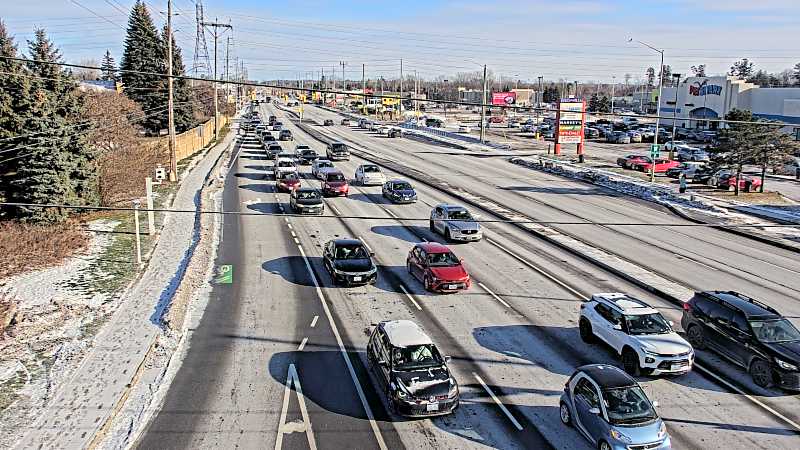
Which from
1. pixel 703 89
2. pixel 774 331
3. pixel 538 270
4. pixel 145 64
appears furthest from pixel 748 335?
pixel 703 89

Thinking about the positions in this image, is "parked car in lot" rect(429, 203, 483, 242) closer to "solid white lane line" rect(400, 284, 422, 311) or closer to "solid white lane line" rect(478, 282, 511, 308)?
"solid white lane line" rect(478, 282, 511, 308)

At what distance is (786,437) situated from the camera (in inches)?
539

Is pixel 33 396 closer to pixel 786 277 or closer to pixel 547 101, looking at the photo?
pixel 786 277

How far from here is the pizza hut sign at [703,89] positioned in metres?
97.7

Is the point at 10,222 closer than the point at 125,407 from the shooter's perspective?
No

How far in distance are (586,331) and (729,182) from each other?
33814 mm

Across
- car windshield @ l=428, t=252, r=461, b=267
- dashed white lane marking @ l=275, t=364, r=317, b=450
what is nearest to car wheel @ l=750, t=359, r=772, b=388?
car windshield @ l=428, t=252, r=461, b=267

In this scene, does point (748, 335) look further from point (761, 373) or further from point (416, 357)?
point (416, 357)

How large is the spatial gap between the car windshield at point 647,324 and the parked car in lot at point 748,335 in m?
1.61

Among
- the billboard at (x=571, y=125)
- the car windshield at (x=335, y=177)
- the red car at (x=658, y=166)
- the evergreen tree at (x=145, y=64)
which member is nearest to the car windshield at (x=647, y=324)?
the car windshield at (x=335, y=177)

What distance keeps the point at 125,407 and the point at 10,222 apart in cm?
1930

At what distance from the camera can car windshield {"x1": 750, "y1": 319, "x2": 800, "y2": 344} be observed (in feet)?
54.3

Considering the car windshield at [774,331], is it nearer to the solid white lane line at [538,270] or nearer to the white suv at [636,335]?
the white suv at [636,335]

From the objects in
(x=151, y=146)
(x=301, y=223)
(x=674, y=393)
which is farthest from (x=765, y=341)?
(x=151, y=146)
